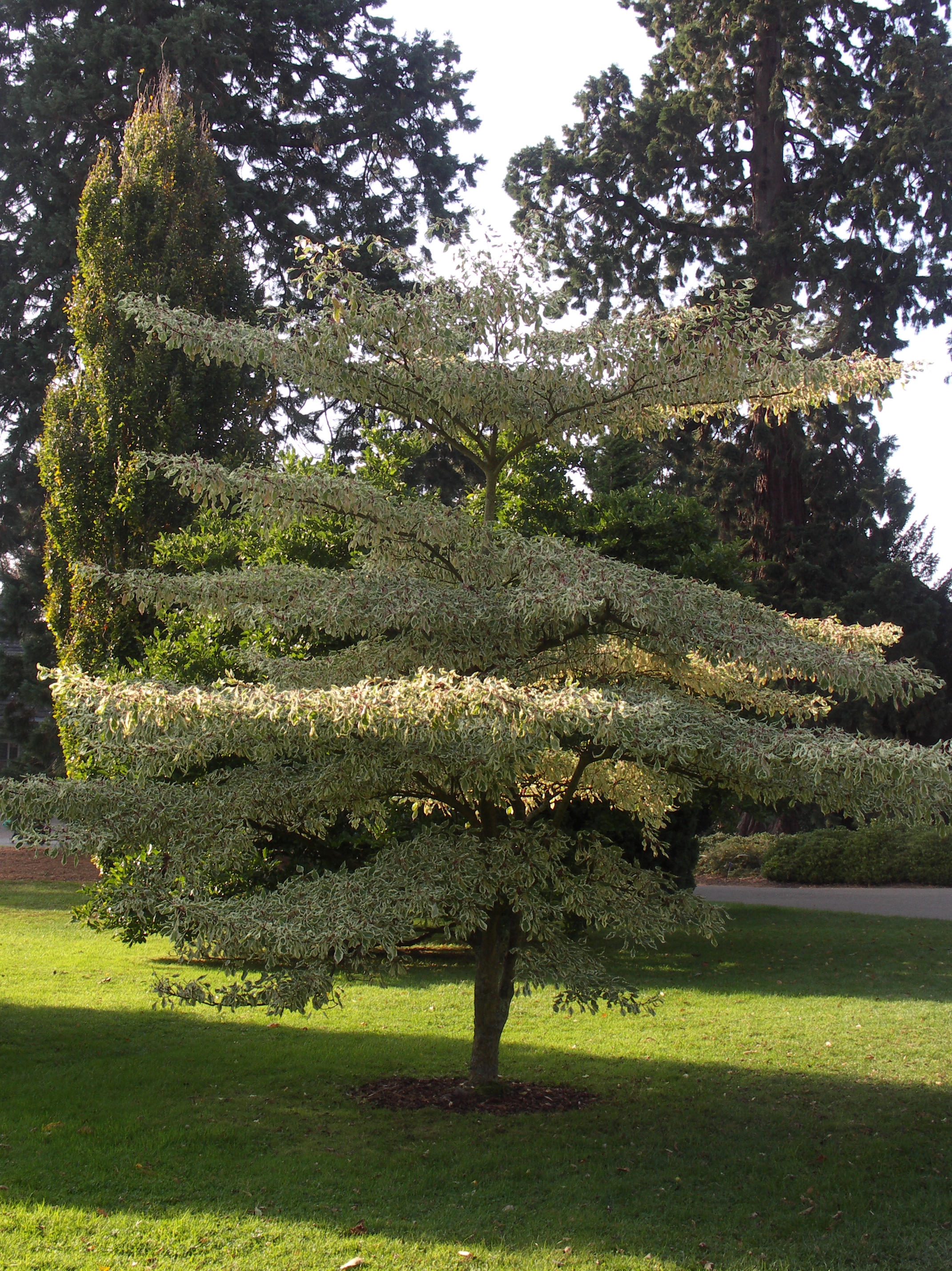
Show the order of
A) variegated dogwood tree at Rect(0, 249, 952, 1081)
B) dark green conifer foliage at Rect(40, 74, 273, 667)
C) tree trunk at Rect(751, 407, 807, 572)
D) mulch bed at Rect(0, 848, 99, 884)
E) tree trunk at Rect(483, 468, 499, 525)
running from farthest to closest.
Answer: tree trunk at Rect(751, 407, 807, 572) → mulch bed at Rect(0, 848, 99, 884) → dark green conifer foliage at Rect(40, 74, 273, 667) → tree trunk at Rect(483, 468, 499, 525) → variegated dogwood tree at Rect(0, 249, 952, 1081)

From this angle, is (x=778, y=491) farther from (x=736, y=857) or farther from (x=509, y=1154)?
(x=509, y=1154)

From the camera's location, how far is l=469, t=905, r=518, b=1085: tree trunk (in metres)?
6.09

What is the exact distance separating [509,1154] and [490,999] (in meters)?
1.01

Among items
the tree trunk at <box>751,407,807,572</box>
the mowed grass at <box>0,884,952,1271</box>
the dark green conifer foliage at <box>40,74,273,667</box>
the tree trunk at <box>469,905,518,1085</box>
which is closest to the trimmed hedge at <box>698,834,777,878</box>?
the tree trunk at <box>751,407,807,572</box>

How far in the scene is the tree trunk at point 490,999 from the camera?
240 inches

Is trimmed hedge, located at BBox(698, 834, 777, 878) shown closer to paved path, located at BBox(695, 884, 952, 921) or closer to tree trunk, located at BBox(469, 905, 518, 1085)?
paved path, located at BBox(695, 884, 952, 921)

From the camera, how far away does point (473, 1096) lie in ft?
20.0

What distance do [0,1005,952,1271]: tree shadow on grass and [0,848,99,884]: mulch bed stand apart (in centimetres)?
1119

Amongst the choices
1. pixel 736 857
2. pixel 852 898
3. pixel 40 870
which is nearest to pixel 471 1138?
pixel 852 898

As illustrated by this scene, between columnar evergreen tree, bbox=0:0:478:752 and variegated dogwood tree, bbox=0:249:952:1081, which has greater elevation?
columnar evergreen tree, bbox=0:0:478:752

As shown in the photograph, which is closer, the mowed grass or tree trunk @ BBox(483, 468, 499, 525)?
the mowed grass

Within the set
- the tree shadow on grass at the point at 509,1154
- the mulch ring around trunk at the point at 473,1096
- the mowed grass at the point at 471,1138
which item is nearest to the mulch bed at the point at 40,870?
the mowed grass at the point at 471,1138

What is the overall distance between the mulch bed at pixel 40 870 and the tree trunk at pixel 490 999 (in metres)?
12.4

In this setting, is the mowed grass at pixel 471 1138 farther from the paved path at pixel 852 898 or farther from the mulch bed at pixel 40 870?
the mulch bed at pixel 40 870
